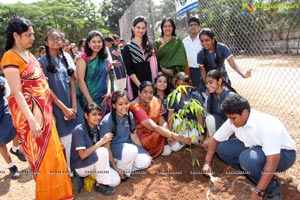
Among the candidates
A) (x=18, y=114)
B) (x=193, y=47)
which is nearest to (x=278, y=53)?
(x=193, y=47)

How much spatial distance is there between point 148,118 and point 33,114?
127 cm

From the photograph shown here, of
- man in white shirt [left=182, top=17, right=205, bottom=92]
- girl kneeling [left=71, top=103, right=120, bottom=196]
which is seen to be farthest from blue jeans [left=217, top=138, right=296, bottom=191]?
man in white shirt [left=182, top=17, right=205, bottom=92]

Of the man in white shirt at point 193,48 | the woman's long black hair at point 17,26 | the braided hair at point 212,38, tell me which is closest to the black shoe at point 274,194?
the braided hair at point 212,38

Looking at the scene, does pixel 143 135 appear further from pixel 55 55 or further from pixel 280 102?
pixel 280 102

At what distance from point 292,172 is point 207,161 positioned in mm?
915

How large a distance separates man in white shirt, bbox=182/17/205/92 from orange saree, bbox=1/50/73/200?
2230 mm

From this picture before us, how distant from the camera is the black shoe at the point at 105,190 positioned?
289 cm

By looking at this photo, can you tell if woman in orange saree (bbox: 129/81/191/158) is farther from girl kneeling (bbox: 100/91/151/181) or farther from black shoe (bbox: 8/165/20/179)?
black shoe (bbox: 8/165/20/179)

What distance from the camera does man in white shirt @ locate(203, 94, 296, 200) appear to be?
7.73ft

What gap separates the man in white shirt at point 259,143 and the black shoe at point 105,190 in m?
0.94

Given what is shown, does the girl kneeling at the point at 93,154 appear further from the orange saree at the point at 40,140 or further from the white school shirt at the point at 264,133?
the white school shirt at the point at 264,133

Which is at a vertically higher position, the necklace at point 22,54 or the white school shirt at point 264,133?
the necklace at point 22,54

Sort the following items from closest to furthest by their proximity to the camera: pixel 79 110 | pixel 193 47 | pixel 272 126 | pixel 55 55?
1. pixel 272 126
2. pixel 55 55
3. pixel 79 110
4. pixel 193 47

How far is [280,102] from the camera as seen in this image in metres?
5.82
